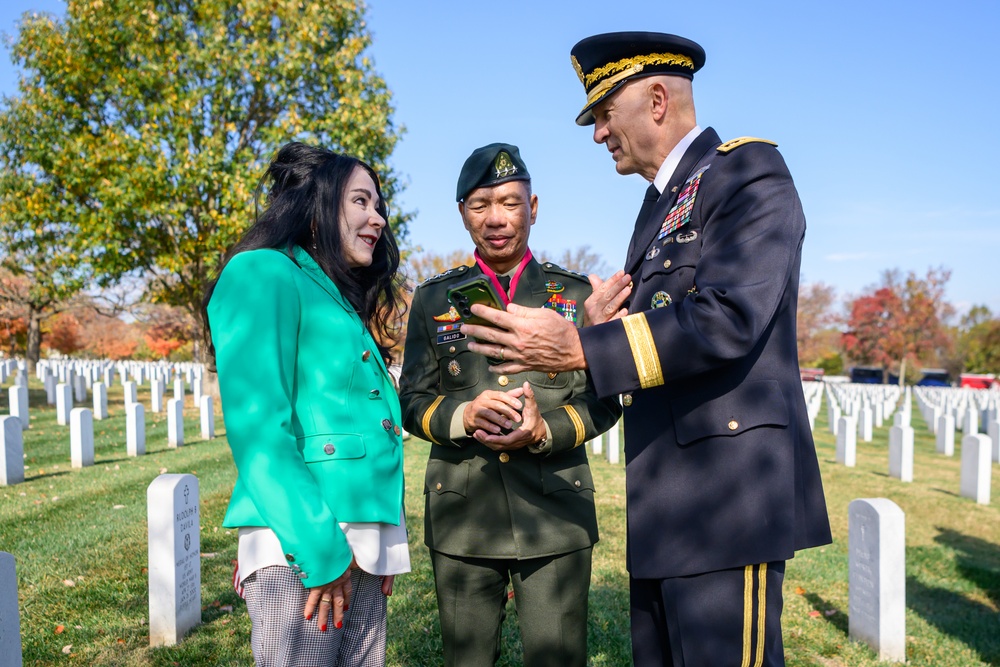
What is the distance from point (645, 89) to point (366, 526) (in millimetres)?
1530

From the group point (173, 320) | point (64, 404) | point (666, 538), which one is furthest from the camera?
point (173, 320)

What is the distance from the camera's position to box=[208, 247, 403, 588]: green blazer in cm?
188

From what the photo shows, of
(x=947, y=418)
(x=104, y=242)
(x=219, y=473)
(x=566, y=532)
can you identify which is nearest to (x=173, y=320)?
(x=104, y=242)

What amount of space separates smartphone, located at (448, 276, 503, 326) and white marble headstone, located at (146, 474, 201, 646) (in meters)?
3.39

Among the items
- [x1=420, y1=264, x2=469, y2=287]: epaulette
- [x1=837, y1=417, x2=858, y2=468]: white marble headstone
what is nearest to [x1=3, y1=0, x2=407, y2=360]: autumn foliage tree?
[x1=837, y1=417, x2=858, y2=468]: white marble headstone

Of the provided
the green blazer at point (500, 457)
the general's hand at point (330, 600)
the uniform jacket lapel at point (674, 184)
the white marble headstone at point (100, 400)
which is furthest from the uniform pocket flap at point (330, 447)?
the white marble headstone at point (100, 400)

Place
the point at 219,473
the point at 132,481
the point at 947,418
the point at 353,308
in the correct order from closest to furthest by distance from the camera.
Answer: the point at 353,308, the point at 132,481, the point at 219,473, the point at 947,418

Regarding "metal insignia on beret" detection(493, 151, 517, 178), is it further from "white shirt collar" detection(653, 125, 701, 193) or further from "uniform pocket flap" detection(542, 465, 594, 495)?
"uniform pocket flap" detection(542, 465, 594, 495)

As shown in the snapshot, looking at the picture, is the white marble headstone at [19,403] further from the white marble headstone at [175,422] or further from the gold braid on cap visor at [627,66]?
the gold braid on cap visor at [627,66]

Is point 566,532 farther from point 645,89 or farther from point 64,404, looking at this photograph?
point 64,404

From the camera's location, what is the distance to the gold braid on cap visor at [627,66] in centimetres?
217

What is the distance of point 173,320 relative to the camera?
36438mm

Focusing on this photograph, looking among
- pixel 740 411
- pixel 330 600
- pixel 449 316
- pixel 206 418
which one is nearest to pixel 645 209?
pixel 740 411

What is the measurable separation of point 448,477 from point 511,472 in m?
0.27
